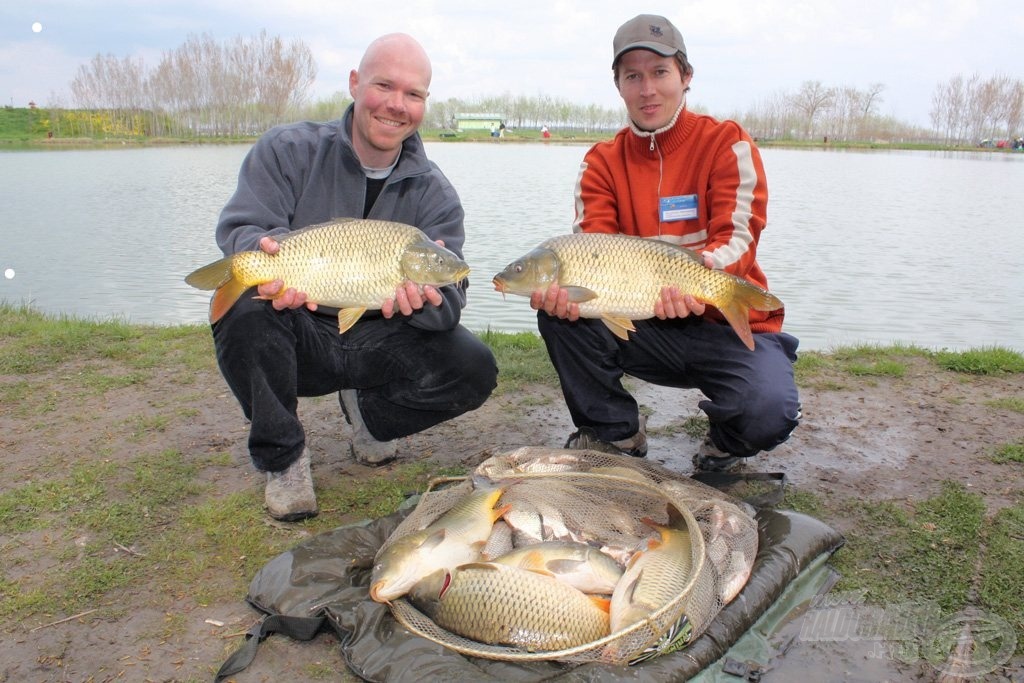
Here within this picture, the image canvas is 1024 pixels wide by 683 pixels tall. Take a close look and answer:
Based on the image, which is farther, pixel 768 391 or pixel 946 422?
pixel 946 422

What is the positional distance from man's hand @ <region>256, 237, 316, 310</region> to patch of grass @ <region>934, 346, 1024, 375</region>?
3414mm

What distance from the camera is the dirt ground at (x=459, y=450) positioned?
180cm

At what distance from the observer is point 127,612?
1994mm

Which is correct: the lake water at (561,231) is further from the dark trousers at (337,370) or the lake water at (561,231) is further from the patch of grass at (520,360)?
the dark trousers at (337,370)

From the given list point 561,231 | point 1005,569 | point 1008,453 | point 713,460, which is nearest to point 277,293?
point 713,460

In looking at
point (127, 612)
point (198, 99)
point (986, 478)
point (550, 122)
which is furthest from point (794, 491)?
point (550, 122)

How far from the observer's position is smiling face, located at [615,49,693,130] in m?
2.83

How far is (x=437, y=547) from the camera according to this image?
2012 mm

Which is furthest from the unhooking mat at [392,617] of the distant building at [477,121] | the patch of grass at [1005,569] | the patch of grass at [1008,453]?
the distant building at [477,121]

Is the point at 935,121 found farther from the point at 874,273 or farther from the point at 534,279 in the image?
the point at 534,279

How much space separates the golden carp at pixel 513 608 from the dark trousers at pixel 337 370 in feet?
3.16

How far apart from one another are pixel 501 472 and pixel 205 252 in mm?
8130

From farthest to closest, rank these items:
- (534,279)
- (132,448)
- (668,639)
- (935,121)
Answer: (935,121) → (132,448) → (534,279) → (668,639)

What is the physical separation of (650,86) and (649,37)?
18 centimetres
